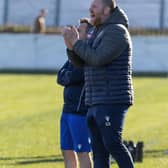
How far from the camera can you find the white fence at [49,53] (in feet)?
96.5

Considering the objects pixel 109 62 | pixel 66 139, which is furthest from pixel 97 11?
pixel 66 139

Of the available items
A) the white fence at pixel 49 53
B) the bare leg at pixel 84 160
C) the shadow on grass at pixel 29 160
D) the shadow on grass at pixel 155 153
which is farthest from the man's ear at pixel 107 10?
the white fence at pixel 49 53

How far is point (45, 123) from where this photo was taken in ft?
45.4

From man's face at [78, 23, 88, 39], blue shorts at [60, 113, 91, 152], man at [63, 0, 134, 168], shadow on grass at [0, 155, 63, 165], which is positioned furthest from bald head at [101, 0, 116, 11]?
shadow on grass at [0, 155, 63, 165]

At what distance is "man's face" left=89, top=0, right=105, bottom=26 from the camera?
263 inches

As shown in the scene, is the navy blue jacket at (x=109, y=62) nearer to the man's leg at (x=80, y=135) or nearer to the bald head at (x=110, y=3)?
the bald head at (x=110, y=3)

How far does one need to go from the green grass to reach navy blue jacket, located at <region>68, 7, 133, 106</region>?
2.93m

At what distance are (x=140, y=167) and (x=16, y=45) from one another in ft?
69.0

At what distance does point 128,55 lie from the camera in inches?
264

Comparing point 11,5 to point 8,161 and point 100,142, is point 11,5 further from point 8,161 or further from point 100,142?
point 100,142

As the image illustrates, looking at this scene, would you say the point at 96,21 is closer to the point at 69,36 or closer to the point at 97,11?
the point at 97,11

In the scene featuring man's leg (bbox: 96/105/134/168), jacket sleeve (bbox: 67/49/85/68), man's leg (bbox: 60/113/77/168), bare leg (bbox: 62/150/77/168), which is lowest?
bare leg (bbox: 62/150/77/168)

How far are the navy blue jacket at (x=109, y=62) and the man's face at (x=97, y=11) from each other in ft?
0.19

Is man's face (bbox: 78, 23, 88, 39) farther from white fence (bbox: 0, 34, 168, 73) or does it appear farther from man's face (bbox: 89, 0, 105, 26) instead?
white fence (bbox: 0, 34, 168, 73)
